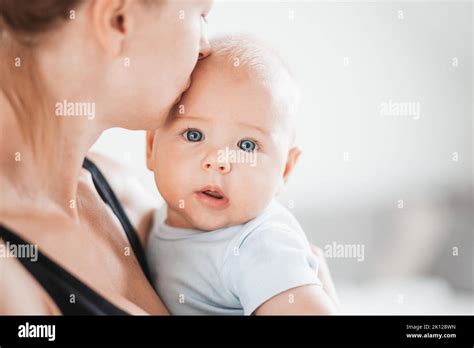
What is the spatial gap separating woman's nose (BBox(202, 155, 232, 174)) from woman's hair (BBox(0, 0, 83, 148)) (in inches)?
10.7

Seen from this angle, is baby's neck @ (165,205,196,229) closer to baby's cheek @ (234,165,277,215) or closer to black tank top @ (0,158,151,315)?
baby's cheek @ (234,165,277,215)

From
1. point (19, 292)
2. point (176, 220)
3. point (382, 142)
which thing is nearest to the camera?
point (19, 292)

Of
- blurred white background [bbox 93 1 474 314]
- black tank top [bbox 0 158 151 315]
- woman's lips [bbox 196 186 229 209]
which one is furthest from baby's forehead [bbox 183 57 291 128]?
blurred white background [bbox 93 1 474 314]

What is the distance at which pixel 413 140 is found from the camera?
2279mm

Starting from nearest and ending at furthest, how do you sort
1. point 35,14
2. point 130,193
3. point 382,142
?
point 35,14 < point 130,193 < point 382,142

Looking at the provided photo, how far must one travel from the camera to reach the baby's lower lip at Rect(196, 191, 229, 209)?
4.06 ft

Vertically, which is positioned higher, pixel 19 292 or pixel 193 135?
pixel 193 135

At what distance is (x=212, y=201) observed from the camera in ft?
4.06

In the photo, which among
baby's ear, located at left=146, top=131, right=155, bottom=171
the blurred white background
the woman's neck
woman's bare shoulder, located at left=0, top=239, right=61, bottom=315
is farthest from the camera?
the blurred white background

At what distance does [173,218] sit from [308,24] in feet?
2.48

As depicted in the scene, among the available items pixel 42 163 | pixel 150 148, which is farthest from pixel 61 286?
pixel 150 148

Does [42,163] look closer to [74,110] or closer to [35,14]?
[74,110]

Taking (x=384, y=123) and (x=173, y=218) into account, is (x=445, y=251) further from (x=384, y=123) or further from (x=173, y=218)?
(x=173, y=218)

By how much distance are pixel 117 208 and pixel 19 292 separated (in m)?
0.41
